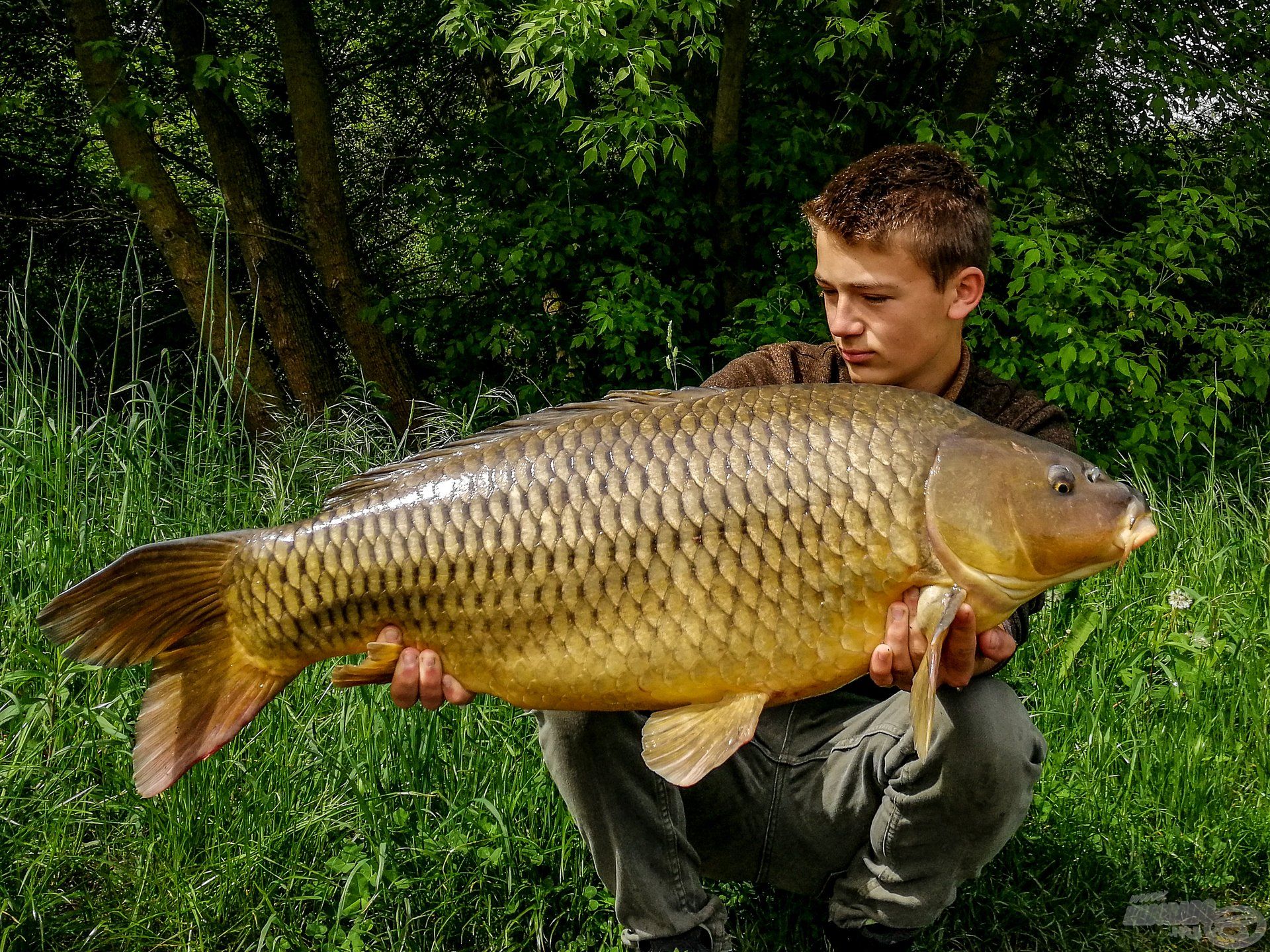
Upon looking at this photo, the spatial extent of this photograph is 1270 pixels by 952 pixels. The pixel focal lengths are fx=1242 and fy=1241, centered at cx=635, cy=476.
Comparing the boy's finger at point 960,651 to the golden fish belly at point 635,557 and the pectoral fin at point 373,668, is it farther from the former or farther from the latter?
the pectoral fin at point 373,668

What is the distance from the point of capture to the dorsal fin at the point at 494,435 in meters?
1.60

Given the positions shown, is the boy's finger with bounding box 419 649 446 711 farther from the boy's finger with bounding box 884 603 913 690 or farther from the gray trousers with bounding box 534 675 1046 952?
the boy's finger with bounding box 884 603 913 690

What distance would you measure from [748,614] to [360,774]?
0.95 metres

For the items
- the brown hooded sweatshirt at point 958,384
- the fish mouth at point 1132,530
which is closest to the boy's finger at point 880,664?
the fish mouth at point 1132,530

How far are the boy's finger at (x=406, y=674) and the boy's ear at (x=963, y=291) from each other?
98 cm

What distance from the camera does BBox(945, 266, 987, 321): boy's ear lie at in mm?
1932

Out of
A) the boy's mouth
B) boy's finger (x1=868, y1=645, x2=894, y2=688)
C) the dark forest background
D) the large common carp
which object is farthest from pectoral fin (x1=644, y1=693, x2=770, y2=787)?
the dark forest background

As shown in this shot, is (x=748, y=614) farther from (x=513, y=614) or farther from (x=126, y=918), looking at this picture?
(x=126, y=918)

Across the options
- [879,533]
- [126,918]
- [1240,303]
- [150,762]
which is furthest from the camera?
[1240,303]

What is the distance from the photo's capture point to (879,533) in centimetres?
145

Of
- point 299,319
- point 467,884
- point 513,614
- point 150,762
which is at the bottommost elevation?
point 299,319

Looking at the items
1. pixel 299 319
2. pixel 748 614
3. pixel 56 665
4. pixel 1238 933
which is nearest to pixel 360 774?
pixel 56 665

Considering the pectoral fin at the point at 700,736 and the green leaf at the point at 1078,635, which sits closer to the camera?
the pectoral fin at the point at 700,736

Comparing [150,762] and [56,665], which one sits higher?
[150,762]
